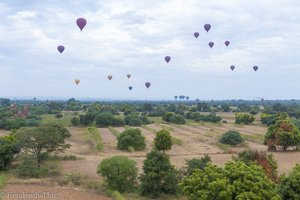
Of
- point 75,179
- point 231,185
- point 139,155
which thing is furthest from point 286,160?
point 231,185

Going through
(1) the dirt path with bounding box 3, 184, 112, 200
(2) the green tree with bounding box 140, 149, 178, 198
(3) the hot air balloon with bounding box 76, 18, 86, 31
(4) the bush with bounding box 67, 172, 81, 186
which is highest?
(3) the hot air balloon with bounding box 76, 18, 86, 31

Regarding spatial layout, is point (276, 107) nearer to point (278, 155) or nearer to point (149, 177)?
point (278, 155)

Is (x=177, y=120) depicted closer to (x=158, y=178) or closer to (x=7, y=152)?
(x=7, y=152)

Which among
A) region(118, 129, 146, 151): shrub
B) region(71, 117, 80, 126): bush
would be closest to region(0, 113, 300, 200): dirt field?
region(118, 129, 146, 151): shrub

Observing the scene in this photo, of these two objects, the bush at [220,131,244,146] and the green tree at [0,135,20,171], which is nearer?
the green tree at [0,135,20,171]

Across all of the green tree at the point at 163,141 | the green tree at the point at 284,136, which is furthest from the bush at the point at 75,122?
the green tree at the point at 284,136

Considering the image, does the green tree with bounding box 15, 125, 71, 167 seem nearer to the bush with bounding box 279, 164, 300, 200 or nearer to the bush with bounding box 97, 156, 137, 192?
the bush with bounding box 97, 156, 137, 192

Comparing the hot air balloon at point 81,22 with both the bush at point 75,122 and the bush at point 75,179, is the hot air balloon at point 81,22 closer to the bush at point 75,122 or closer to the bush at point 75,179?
the bush at point 75,179
